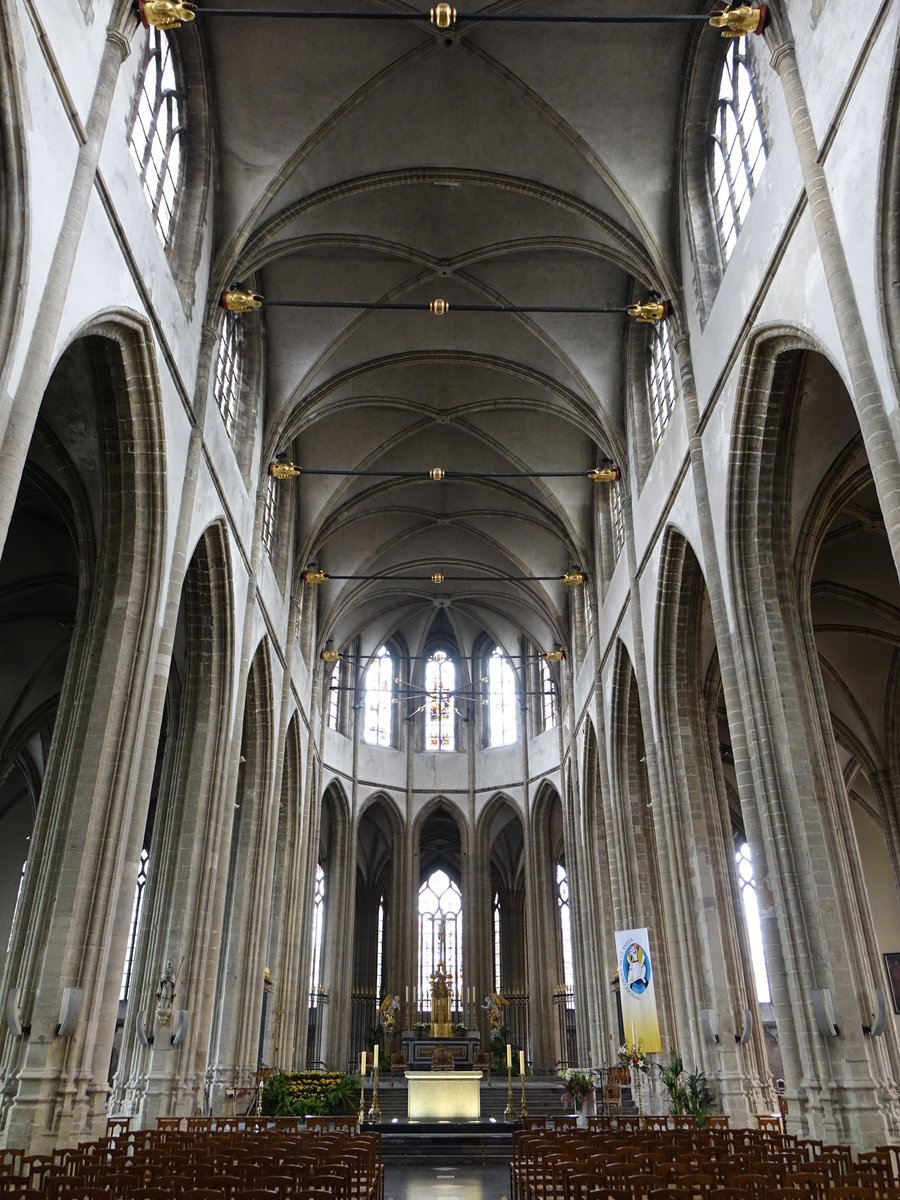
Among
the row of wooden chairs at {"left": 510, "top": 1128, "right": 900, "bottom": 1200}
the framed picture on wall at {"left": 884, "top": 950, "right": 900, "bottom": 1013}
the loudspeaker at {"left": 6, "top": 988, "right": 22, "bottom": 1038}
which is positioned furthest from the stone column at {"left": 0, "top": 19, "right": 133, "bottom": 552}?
the framed picture on wall at {"left": 884, "top": 950, "right": 900, "bottom": 1013}

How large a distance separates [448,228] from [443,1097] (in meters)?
18.6

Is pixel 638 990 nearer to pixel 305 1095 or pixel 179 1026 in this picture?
pixel 305 1095

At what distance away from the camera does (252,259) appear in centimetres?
1831

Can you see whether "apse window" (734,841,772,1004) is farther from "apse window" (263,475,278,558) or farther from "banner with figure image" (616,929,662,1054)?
"apse window" (263,475,278,558)

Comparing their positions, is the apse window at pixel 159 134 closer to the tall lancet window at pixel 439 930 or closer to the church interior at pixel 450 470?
the church interior at pixel 450 470

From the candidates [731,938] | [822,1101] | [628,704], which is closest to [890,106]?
[822,1101]

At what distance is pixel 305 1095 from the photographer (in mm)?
20125

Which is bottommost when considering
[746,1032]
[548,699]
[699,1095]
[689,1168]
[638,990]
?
[689,1168]

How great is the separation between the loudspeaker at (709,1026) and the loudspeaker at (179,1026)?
8642 millimetres

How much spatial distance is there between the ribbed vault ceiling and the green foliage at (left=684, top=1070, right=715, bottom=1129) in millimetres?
13432

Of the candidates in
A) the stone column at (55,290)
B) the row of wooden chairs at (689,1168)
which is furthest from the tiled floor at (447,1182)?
the stone column at (55,290)

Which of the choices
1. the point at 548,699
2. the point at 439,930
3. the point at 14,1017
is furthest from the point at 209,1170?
the point at 439,930

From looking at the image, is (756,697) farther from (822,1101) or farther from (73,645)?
(73,645)

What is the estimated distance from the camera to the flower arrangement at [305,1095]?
19.0 m
